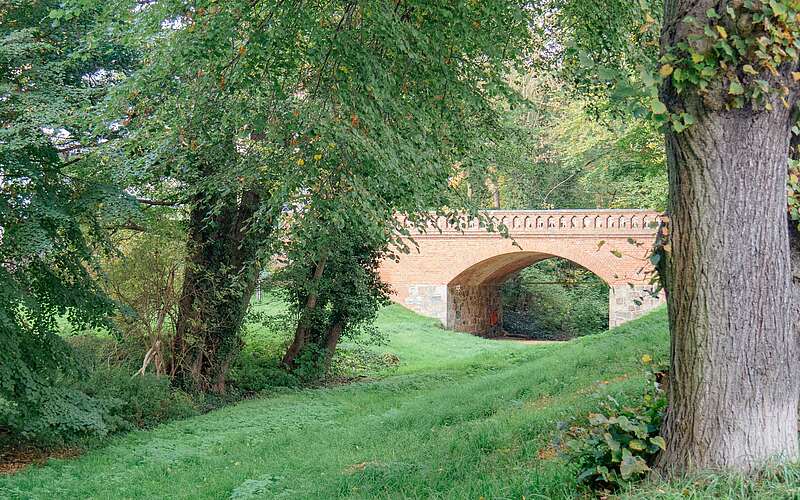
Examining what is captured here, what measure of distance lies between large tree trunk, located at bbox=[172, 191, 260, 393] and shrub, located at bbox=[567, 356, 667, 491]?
9424mm

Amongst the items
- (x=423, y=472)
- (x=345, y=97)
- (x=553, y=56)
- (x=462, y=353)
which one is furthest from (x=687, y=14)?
(x=462, y=353)

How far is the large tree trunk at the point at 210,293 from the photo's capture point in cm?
1276

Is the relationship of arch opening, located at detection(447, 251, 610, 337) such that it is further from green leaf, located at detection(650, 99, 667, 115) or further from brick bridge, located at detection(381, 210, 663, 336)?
green leaf, located at detection(650, 99, 667, 115)

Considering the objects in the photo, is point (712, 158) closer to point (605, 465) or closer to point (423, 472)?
point (605, 465)

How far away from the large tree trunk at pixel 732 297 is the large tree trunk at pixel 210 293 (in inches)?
383

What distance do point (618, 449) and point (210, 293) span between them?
406 inches

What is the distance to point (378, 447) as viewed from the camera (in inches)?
300

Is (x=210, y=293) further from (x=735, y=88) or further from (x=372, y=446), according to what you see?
(x=735, y=88)

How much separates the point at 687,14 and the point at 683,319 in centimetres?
144

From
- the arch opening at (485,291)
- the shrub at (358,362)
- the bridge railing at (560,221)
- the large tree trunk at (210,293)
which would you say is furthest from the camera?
the arch opening at (485,291)

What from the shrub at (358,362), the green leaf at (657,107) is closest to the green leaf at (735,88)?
the green leaf at (657,107)

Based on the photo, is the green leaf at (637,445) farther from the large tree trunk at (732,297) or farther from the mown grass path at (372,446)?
the mown grass path at (372,446)

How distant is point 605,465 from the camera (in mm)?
3729

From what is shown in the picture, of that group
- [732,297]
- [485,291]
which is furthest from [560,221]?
[732,297]
